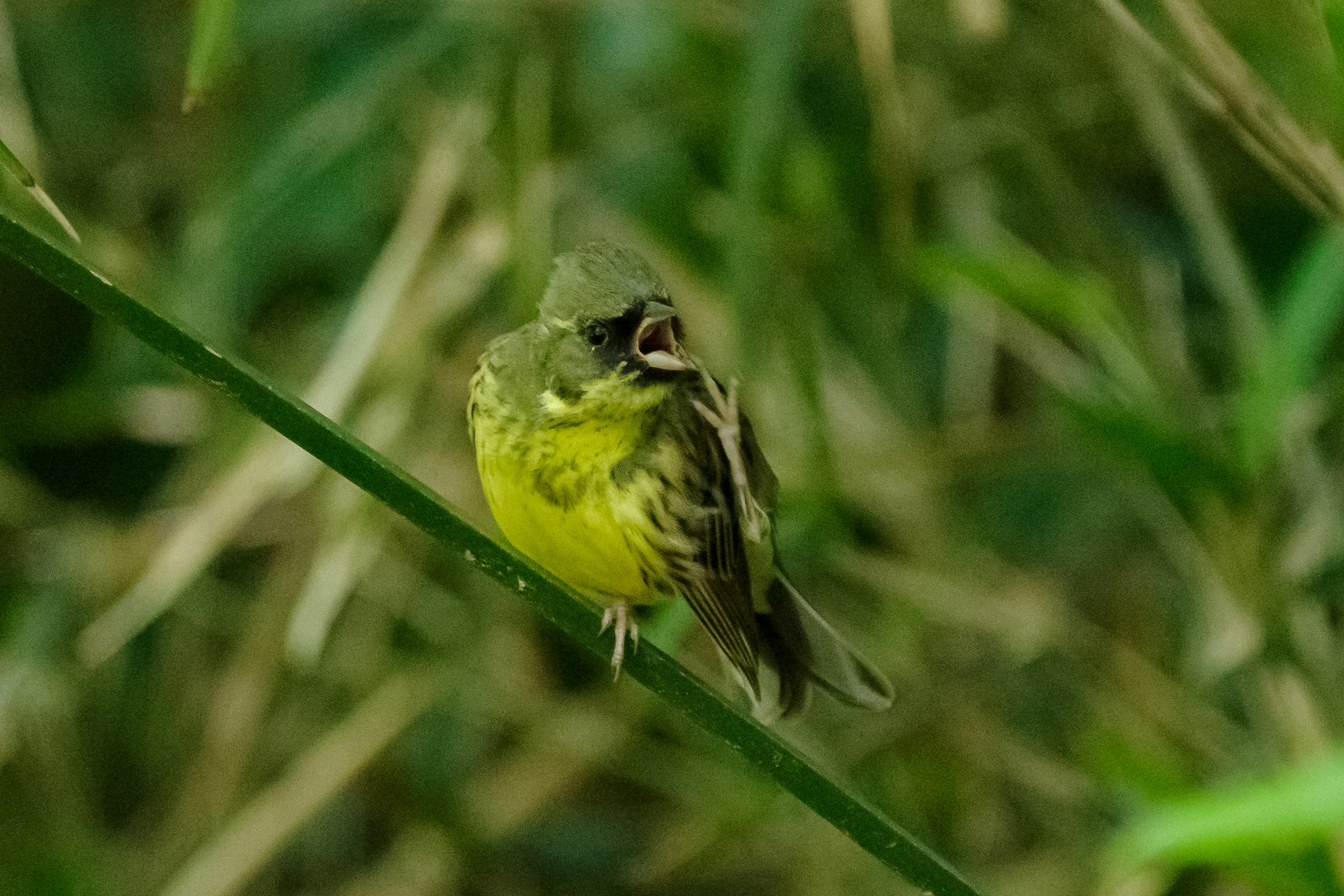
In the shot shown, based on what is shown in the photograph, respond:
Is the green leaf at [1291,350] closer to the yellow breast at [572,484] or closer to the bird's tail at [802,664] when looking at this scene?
the bird's tail at [802,664]

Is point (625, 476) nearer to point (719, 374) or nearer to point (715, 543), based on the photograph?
point (715, 543)

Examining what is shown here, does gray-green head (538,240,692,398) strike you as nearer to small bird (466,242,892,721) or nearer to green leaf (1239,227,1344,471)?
small bird (466,242,892,721)

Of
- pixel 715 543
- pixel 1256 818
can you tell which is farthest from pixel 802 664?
pixel 1256 818

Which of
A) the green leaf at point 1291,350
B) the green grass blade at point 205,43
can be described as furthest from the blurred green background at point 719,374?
the green grass blade at point 205,43

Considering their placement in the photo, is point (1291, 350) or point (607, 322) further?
point (1291, 350)

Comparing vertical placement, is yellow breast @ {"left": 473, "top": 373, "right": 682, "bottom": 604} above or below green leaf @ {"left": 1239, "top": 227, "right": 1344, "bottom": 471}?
below

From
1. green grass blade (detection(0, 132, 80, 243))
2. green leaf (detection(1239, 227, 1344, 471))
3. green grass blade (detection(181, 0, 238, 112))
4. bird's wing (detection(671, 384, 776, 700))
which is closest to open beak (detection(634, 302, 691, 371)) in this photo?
bird's wing (detection(671, 384, 776, 700))

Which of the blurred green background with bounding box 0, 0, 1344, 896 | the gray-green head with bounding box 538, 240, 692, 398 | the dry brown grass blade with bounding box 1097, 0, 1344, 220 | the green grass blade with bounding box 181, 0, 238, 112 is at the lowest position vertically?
the blurred green background with bounding box 0, 0, 1344, 896
